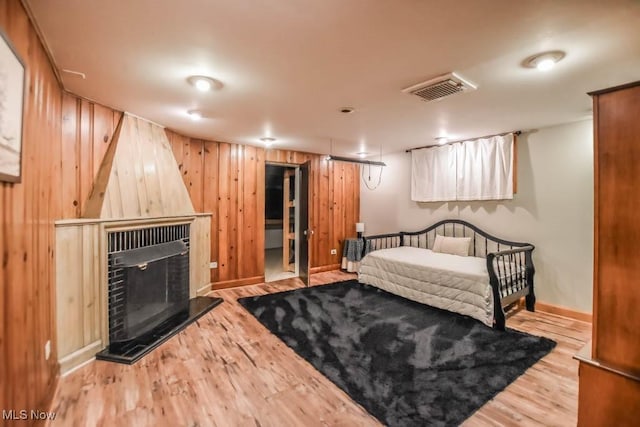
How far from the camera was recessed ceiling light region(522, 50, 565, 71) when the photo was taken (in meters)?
1.81

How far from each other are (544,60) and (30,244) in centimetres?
341

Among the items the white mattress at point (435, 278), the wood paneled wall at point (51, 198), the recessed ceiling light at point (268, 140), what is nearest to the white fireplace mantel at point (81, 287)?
the wood paneled wall at point (51, 198)

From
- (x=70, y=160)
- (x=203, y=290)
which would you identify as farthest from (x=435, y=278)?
(x=70, y=160)

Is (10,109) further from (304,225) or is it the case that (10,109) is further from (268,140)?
(304,225)

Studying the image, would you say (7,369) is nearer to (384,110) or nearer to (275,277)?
(384,110)

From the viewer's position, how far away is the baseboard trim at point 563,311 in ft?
10.8

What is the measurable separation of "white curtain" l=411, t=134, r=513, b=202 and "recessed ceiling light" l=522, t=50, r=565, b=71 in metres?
2.16

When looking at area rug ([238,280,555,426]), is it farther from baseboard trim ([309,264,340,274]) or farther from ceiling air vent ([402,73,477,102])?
ceiling air vent ([402,73,477,102])

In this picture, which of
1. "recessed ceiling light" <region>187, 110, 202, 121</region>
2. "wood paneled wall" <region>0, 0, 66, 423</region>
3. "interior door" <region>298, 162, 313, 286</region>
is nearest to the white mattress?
Result: "interior door" <region>298, 162, 313, 286</region>

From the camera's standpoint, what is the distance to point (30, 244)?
1.56 meters

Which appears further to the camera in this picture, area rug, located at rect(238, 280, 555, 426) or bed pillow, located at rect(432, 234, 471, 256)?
bed pillow, located at rect(432, 234, 471, 256)

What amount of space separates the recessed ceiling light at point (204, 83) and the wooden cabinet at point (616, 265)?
2.45 m

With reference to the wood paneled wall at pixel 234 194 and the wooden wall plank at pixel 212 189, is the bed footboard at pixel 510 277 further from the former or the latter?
the wooden wall plank at pixel 212 189

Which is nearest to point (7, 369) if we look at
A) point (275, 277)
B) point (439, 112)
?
point (439, 112)
